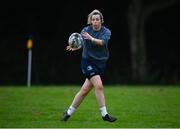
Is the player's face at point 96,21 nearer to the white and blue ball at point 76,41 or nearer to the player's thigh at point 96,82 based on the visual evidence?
the white and blue ball at point 76,41

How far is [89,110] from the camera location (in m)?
14.9

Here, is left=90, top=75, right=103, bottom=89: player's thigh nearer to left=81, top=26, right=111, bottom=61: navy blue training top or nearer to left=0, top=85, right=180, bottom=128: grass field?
left=81, top=26, right=111, bottom=61: navy blue training top

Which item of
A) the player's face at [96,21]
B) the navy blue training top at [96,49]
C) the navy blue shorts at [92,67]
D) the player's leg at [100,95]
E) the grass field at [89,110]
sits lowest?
the grass field at [89,110]

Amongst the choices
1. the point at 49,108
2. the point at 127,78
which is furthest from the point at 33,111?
the point at 127,78

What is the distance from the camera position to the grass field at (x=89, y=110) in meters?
12.5

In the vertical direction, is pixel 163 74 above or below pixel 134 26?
below

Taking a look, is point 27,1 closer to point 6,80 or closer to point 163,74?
point 6,80

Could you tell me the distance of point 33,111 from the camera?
14.5 m

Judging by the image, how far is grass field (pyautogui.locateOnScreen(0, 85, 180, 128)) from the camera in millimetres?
12492

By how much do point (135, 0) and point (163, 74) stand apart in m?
3.49

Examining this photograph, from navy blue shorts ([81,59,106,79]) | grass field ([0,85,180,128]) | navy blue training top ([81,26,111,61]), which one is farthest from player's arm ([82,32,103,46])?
grass field ([0,85,180,128])

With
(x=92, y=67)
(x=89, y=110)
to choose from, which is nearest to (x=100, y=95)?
(x=92, y=67)

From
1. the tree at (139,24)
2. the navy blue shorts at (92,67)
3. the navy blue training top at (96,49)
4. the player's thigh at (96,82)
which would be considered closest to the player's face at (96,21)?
the navy blue training top at (96,49)

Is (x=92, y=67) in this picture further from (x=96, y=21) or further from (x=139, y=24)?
(x=139, y=24)
